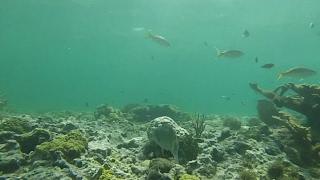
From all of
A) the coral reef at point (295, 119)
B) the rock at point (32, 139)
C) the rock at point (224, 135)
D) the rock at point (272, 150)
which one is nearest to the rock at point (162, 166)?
the rock at point (32, 139)

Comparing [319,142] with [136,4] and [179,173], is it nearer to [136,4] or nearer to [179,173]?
[179,173]

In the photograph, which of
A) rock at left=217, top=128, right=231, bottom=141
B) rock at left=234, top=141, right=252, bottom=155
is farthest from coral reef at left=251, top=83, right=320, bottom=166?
rock at left=217, top=128, right=231, bottom=141

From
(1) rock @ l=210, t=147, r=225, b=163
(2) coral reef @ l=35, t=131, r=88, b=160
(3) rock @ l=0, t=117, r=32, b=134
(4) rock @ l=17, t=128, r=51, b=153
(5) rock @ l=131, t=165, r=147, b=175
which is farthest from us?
(3) rock @ l=0, t=117, r=32, b=134

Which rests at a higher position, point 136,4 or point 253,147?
point 136,4

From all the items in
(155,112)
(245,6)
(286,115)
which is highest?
(245,6)

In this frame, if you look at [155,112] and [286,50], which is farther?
[286,50]

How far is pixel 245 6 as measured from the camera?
45188 millimetres

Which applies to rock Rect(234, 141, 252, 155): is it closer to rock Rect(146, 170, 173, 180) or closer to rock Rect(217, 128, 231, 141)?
rock Rect(217, 128, 231, 141)

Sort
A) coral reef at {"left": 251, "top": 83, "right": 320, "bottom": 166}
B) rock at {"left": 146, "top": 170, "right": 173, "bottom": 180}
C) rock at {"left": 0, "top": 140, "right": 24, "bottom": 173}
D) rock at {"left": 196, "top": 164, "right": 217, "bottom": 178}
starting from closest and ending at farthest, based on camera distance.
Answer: rock at {"left": 146, "top": 170, "right": 173, "bottom": 180} < rock at {"left": 0, "top": 140, "right": 24, "bottom": 173} < rock at {"left": 196, "top": 164, "right": 217, "bottom": 178} < coral reef at {"left": 251, "top": 83, "right": 320, "bottom": 166}

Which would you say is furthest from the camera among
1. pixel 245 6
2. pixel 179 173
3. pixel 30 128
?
pixel 245 6

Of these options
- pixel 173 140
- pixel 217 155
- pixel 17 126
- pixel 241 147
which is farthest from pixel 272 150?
pixel 17 126

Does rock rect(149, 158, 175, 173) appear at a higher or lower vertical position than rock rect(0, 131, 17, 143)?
lower

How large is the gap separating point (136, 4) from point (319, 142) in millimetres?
37581

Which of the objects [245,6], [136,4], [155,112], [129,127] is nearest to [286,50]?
[245,6]
